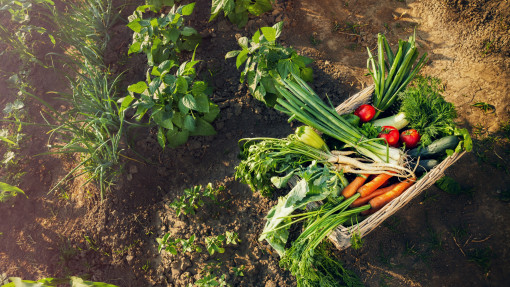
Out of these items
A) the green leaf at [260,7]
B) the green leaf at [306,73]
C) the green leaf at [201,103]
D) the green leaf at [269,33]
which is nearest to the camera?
the green leaf at [269,33]

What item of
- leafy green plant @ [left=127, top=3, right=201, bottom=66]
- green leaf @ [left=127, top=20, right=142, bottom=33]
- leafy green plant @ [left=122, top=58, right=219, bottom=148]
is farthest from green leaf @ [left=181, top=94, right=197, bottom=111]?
green leaf @ [left=127, top=20, right=142, bottom=33]

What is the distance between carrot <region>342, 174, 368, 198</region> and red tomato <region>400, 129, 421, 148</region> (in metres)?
0.45

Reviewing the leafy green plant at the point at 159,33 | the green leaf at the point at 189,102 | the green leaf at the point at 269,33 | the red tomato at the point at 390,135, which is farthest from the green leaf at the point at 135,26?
the red tomato at the point at 390,135

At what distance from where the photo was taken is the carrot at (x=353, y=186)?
2473 millimetres

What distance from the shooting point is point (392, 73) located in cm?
260

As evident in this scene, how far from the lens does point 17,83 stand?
12.7ft

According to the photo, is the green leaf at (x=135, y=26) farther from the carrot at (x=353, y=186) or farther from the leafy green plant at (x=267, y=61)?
the carrot at (x=353, y=186)

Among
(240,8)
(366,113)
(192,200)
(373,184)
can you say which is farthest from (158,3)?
(373,184)

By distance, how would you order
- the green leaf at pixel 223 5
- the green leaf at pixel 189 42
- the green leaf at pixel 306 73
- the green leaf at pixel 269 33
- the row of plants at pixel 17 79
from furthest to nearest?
1. the row of plants at pixel 17 79
2. the green leaf at pixel 189 42
3. the green leaf at pixel 223 5
4. the green leaf at pixel 306 73
5. the green leaf at pixel 269 33

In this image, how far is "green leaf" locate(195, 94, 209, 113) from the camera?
8.63 feet

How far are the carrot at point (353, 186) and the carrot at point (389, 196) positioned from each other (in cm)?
15

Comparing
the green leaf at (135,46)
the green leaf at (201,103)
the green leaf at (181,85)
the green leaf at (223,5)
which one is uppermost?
the green leaf at (223,5)

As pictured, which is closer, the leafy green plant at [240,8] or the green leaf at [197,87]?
the green leaf at [197,87]

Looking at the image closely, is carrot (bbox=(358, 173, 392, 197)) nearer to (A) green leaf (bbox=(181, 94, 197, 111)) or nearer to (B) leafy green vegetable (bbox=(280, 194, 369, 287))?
(B) leafy green vegetable (bbox=(280, 194, 369, 287))
